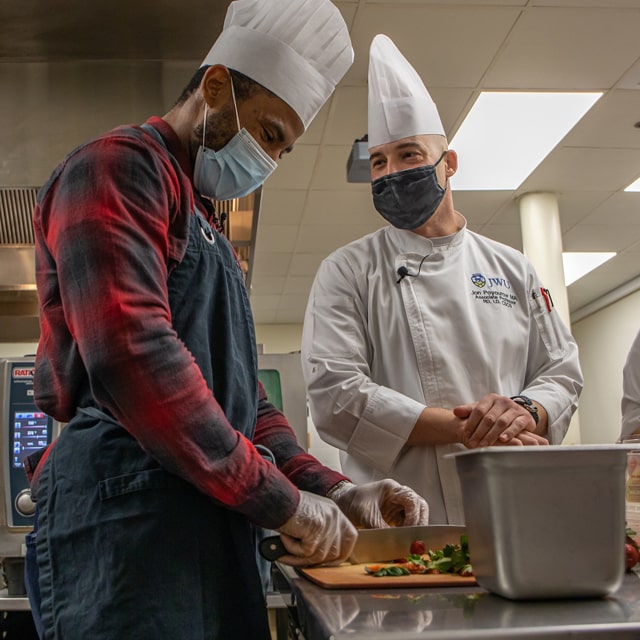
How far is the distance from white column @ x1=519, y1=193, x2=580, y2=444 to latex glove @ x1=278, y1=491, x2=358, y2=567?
4.58 m

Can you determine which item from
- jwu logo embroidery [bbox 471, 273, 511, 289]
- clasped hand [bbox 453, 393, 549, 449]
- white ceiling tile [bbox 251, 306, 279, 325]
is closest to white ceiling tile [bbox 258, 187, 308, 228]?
white ceiling tile [bbox 251, 306, 279, 325]

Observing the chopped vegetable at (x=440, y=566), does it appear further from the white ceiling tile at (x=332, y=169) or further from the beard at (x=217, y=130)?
the white ceiling tile at (x=332, y=169)

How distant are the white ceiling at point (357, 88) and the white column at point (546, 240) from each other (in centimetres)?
11

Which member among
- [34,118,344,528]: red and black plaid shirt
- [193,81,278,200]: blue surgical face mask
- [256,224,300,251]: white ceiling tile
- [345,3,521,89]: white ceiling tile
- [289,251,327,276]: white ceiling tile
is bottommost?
[34,118,344,528]: red and black plaid shirt

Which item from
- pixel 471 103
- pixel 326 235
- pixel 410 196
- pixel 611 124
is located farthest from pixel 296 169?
pixel 410 196

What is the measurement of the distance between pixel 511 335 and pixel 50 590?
1097 mm

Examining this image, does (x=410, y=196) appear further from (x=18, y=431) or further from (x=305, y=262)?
(x=305, y=262)

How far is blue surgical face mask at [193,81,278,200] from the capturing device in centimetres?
116

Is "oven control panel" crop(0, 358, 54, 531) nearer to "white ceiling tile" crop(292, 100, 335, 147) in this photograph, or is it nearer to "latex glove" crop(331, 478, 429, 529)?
"latex glove" crop(331, 478, 429, 529)

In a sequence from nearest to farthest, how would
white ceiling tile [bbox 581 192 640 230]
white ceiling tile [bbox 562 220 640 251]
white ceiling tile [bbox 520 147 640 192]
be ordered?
white ceiling tile [bbox 520 147 640 192], white ceiling tile [bbox 581 192 640 230], white ceiling tile [bbox 562 220 640 251]

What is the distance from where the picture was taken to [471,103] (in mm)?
4125

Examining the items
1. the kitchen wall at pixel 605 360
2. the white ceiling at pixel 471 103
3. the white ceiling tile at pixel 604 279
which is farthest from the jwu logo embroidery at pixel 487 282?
the kitchen wall at pixel 605 360

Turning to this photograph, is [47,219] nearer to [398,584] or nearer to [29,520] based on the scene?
[398,584]

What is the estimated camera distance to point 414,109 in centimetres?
185
